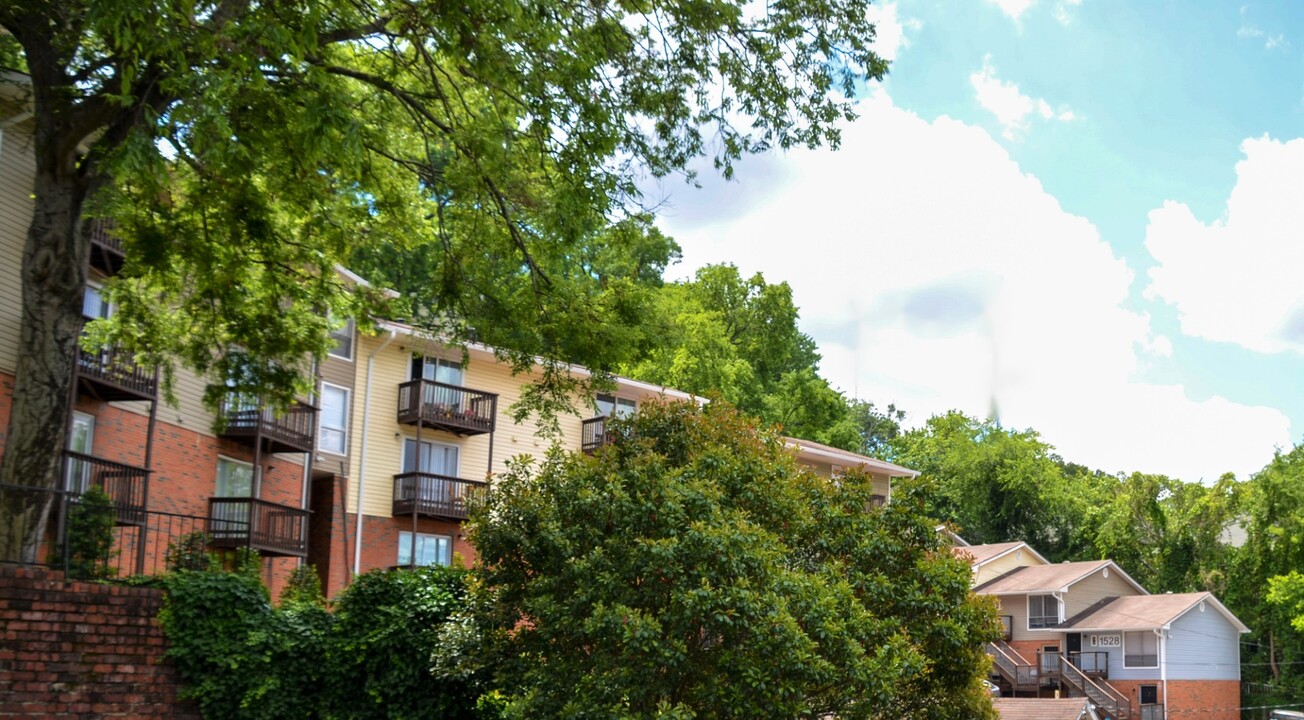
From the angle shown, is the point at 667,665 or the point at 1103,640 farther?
the point at 1103,640

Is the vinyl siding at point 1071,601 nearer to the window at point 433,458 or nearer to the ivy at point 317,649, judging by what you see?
the window at point 433,458

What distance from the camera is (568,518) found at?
1609cm

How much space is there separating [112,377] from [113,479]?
1.88 meters

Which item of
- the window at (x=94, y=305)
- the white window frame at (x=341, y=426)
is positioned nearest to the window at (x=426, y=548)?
the white window frame at (x=341, y=426)

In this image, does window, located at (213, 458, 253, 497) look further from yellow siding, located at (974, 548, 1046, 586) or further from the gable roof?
yellow siding, located at (974, 548, 1046, 586)

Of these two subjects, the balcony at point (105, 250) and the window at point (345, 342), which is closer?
the balcony at point (105, 250)

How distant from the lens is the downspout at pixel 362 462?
31859 millimetres

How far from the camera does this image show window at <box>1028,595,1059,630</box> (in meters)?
53.6

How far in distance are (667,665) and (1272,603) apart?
152 feet

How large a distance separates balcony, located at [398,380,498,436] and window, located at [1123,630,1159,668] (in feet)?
102

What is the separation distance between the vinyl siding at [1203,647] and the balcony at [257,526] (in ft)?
124

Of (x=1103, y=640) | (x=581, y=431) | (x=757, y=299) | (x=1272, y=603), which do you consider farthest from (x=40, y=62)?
(x=1272, y=603)

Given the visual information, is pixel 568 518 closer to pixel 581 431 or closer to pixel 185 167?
pixel 185 167

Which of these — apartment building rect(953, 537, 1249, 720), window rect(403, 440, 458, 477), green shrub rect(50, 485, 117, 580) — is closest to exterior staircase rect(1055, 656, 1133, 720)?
apartment building rect(953, 537, 1249, 720)
